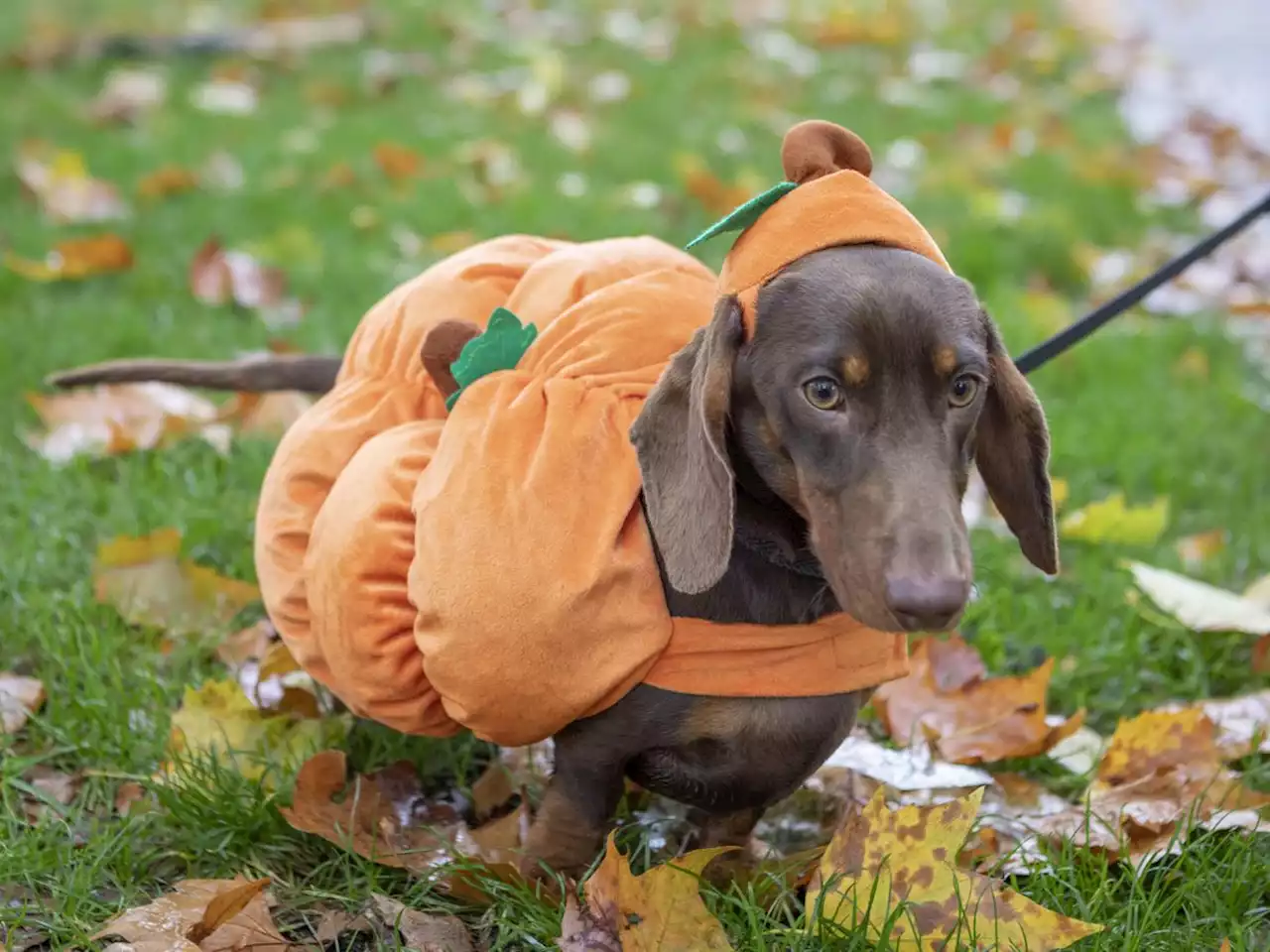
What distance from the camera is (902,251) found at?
180cm

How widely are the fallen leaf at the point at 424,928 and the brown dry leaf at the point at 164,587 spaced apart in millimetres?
870

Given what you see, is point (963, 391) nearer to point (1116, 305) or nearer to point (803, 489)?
point (803, 489)

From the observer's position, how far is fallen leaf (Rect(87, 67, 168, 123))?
563 cm

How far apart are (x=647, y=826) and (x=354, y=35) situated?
5.69 m

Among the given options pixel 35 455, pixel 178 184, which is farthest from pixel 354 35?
pixel 35 455

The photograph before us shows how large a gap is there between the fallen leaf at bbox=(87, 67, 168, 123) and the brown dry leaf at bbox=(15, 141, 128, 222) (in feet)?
2.79

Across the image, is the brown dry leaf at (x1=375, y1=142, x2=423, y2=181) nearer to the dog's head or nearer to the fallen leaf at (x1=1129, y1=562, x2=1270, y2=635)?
the fallen leaf at (x1=1129, y1=562, x2=1270, y2=635)

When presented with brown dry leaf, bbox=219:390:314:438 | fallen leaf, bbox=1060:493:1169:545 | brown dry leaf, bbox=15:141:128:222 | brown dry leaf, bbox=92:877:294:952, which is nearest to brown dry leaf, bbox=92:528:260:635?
brown dry leaf, bbox=219:390:314:438

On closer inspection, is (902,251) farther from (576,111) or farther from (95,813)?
(576,111)

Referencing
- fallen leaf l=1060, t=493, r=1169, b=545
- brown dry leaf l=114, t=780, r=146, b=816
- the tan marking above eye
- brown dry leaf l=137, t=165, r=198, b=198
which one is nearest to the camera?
the tan marking above eye

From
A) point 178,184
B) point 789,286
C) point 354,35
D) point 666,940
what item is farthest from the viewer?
point 354,35

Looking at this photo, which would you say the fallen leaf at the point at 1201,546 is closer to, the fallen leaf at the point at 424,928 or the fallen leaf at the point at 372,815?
the fallen leaf at the point at 372,815

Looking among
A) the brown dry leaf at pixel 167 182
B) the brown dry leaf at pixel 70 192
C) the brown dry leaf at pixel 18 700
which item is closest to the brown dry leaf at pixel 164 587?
the brown dry leaf at pixel 18 700

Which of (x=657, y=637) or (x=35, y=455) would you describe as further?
(x=35, y=455)
